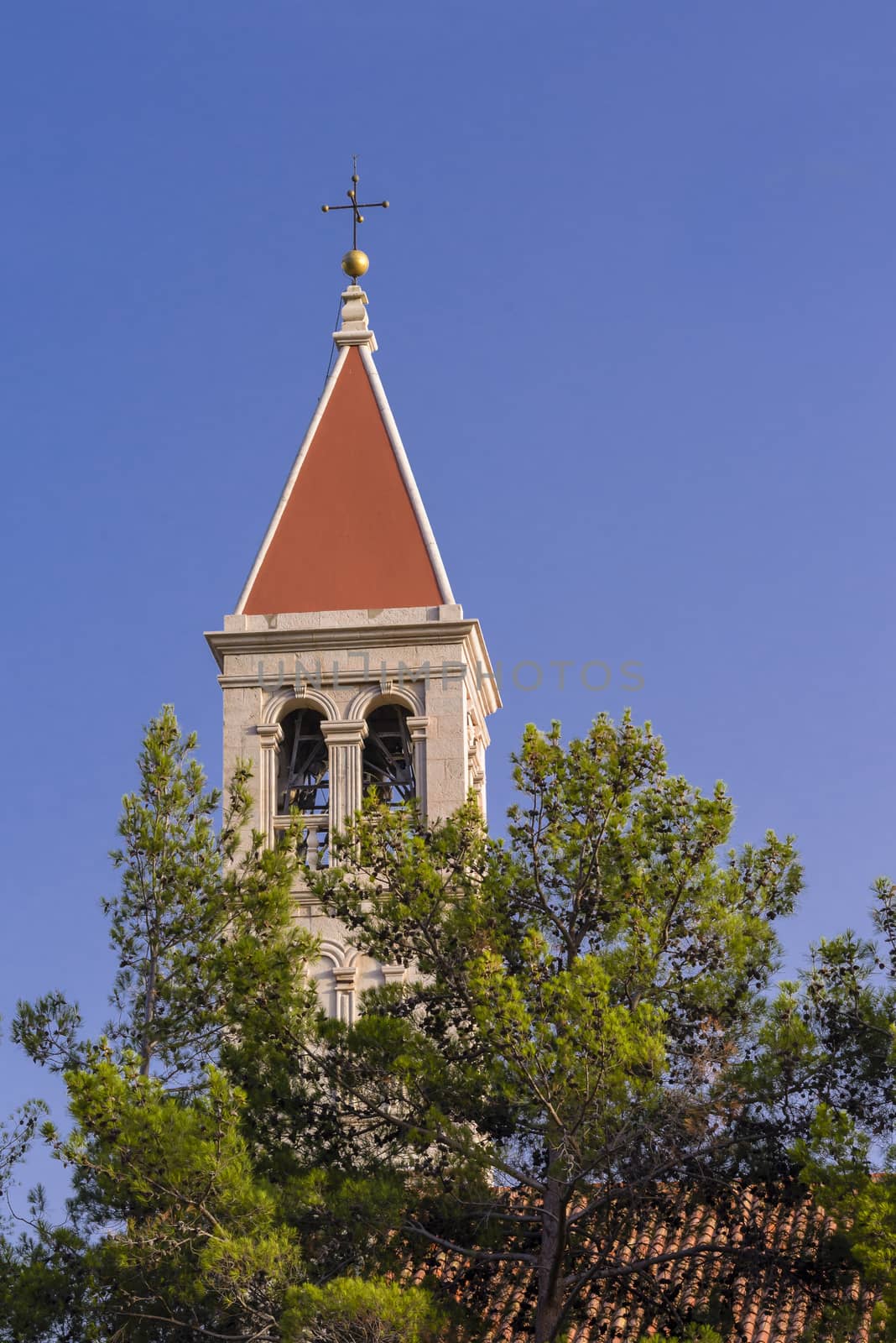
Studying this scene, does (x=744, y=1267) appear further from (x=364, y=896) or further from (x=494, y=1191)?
(x=364, y=896)

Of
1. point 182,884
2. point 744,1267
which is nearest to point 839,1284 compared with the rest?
point 744,1267

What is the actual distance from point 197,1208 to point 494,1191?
6.82 feet

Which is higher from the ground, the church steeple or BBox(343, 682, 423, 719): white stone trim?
the church steeple

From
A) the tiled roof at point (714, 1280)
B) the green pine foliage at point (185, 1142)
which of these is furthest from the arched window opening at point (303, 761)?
the tiled roof at point (714, 1280)

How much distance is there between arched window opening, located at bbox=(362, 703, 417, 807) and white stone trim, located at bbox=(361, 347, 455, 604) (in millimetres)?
1384

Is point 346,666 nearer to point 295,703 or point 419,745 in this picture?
point 295,703

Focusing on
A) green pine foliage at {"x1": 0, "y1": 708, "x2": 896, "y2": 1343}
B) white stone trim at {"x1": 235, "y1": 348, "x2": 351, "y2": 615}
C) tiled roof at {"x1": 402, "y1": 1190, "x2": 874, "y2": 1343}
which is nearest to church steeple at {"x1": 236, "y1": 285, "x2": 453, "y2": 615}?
white stone trim at {"x1": 235, "y1": 348, "x2": 351, "y2": 615}

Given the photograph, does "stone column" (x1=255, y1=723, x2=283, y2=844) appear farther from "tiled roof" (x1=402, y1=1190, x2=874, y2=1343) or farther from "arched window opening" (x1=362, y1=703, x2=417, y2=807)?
"tiled roof" (x1=402, y1=1190, x2=874, y2=1343)

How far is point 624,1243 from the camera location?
53.4 ft

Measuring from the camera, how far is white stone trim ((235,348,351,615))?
24922 mm

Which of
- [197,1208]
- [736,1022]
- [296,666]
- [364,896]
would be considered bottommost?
[197,1208]

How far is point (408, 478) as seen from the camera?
25.6 meters

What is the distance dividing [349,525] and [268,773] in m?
3.01

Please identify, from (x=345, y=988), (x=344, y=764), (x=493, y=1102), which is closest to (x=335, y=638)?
(x=344, y=764)
